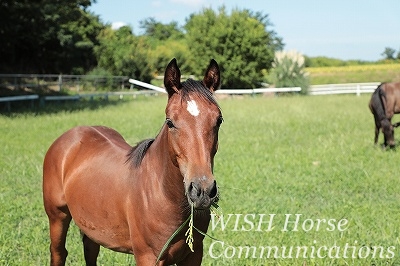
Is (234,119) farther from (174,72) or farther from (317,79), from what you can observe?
(317,79)

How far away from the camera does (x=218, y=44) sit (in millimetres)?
39094

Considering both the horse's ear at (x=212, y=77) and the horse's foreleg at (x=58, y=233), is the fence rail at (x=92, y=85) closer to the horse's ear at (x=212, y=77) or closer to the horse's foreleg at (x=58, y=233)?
the horse's foreleg at (x=58, y=233)

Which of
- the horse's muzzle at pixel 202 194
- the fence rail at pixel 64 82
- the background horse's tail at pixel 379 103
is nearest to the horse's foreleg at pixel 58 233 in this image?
the horse's muzzle at pixel 202 194

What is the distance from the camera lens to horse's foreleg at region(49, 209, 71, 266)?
3.80 metres

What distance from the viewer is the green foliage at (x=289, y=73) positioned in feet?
113

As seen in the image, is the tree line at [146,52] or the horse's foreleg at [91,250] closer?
the horse's foreleg at [91,250]

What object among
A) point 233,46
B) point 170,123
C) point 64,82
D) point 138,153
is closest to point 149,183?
point 138,153

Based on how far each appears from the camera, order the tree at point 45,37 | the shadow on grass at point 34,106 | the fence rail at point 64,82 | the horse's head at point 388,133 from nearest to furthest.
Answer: the horse's head at point 388,133, the shadow on grass at point 34,106, the tree at point 45,37, the fence rail at point 64,82

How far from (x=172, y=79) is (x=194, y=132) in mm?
392

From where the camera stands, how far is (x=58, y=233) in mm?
3809

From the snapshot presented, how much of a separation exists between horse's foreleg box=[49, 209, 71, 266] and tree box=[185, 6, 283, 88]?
34692 mm

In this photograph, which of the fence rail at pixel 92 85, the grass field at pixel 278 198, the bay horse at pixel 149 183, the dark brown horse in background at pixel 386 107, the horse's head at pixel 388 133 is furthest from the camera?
the fence rail at pixel 92 85

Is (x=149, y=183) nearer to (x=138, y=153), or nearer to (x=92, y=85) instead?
(x=138, y=153)

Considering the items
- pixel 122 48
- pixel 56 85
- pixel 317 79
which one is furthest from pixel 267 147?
pixel 317 79
